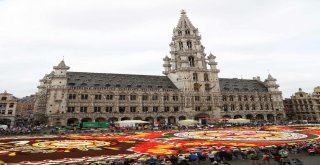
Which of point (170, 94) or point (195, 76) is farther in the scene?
point (195, 76)

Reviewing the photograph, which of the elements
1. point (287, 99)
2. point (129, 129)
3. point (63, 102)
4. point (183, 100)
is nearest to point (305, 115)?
point (287, 99)

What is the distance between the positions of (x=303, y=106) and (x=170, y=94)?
216 ft

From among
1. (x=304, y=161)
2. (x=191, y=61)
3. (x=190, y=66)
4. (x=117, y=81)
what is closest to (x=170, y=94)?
(x=190, y=66)

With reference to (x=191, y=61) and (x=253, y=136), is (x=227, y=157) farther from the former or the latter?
(x=191, y=61)

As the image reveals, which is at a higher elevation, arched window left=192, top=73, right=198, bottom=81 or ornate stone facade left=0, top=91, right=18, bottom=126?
arched window left=192, top=73, right=198, bottom=81

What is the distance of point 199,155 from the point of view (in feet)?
64.4

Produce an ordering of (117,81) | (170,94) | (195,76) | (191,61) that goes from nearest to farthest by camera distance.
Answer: (117,81), (170,94), (195,76), (191,61)

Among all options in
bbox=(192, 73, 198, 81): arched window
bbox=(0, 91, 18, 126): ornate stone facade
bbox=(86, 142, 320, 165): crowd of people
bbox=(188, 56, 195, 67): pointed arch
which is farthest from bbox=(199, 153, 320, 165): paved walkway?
bbox=(0, 91, 18, 126): ornate stone facade

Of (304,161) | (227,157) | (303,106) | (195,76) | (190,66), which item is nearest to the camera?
(304,161)

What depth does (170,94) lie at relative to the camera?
80.9 meters

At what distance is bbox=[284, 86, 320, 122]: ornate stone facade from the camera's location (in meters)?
109

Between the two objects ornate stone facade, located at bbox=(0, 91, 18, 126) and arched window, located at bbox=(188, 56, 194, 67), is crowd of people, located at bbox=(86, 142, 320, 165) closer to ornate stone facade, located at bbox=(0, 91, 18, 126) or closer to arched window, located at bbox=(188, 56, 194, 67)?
arched window, located at bbox=(188, 56, 194, 67)

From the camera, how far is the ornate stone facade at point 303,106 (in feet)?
359

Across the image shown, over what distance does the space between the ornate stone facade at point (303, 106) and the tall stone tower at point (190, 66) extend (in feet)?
149
